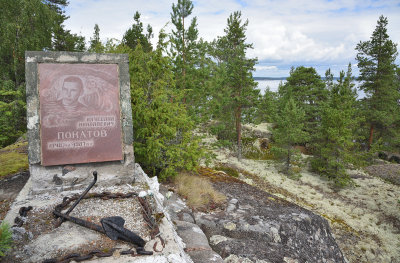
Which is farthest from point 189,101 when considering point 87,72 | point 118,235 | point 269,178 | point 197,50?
point 118,235

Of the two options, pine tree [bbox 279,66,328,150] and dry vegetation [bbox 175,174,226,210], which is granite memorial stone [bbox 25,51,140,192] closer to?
dry vegetation [bbox 175,174,226,210]

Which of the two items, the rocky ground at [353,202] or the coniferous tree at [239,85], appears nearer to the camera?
the rocky ground at [353,202]

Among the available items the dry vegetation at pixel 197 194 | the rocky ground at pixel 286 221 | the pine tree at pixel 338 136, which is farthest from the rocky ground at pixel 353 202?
the dry vegetation at pixel 197 194

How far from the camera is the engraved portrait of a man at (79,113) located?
468 centimetres

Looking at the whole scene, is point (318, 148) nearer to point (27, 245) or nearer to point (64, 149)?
point (64, 149)

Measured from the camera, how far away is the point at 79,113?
4824 mm

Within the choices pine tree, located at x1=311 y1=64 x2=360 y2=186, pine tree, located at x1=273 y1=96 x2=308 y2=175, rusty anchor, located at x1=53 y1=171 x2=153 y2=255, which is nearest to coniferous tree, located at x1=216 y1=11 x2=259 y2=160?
pine tree, located at x1=273 y1=96 x2=308 y2=175

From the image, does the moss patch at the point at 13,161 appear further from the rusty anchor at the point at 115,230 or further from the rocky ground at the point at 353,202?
the rocky ground at the point at 353,202

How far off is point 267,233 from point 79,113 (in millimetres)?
4697

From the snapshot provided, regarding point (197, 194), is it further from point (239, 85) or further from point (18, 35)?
point (18, 35)

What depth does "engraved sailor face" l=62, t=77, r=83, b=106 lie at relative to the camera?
477cm

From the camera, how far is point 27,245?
2977 mm

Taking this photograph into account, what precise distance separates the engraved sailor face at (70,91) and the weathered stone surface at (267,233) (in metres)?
3.65

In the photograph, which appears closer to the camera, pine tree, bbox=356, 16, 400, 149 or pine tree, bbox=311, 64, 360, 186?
pine tree, bbox=311, 64, 360, 186
